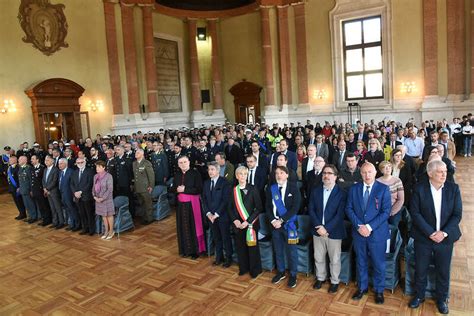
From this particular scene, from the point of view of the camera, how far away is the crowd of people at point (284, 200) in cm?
394

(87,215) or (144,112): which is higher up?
(144,112)

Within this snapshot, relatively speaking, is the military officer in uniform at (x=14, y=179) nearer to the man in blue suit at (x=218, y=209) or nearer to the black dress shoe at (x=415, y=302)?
the man in blue suit at (x=218, y=209)

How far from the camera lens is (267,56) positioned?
→ 1983 centimetres

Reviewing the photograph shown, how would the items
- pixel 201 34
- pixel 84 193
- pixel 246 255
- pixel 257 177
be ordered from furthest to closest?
pixel 201 34 < pixel 84 193 < pixel 257 177 < pixel 246 255

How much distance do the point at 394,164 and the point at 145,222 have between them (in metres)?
5.05

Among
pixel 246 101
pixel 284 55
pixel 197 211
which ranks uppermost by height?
pixel 284 55

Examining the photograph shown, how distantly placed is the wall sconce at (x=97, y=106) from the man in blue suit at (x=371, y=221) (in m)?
14.3

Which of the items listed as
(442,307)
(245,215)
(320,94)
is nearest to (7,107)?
(245,215)

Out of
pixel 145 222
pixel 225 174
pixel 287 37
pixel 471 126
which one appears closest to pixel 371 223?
pixel 225 174

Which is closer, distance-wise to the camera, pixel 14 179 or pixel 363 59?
pixel 14 179

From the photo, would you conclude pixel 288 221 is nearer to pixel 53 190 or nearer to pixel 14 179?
pixel 53 190

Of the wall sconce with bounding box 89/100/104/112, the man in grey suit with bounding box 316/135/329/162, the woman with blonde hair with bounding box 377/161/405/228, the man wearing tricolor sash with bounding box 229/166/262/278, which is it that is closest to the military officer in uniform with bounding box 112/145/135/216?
the man wearing tricolor sash with bounding box 229/166/262/278

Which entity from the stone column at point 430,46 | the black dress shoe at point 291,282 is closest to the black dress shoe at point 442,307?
the black dress shoe at point 291,282

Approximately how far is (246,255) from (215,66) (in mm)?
17771
